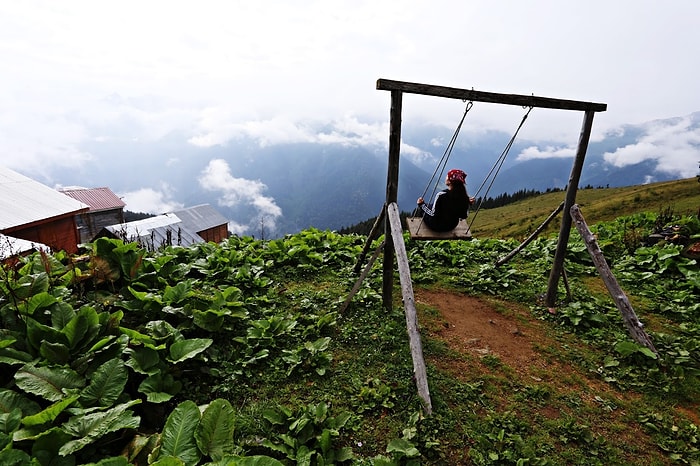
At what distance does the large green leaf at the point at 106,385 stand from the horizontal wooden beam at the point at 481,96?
4701 mm

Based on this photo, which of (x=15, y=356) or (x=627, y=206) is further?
(x=627, y=206)

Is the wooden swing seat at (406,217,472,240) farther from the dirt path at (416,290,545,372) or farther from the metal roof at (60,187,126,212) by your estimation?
the metal roof at (60,187,126,212)

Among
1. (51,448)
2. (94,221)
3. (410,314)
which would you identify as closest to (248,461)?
(51,448)

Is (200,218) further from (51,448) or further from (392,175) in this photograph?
(51,448)

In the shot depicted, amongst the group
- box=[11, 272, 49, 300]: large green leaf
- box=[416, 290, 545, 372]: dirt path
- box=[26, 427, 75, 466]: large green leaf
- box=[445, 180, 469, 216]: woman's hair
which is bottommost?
box=[416, 290, 545, 372]: dirt path

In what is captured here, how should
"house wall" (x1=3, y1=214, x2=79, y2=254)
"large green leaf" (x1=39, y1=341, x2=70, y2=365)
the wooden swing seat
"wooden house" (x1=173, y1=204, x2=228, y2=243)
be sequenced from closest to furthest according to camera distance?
1. "large green leaf" (x1=39, y1=341, x2=70, y2=365)
2. the wooden swing seat
3. "house wall" (x1=3, y1=214, x2=79, y2=254)
4. "wooden house" (x1=173, y1=204, x2=228, y2=243)

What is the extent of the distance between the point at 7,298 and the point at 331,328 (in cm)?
427

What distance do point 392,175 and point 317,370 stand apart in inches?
123

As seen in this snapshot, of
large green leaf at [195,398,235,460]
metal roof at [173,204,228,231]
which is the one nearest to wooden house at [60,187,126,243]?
metal roof at [173,204,228,231]

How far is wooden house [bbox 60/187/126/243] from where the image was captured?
1357 inches

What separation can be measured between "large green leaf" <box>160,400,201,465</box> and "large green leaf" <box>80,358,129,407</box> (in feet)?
2.35

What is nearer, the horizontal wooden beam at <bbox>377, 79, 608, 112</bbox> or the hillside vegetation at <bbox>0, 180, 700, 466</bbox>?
the hillside vegetation at <bbox>0, 180, 700, 466</bbox>

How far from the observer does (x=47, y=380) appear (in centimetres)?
337

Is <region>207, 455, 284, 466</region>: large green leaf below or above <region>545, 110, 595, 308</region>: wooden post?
below
